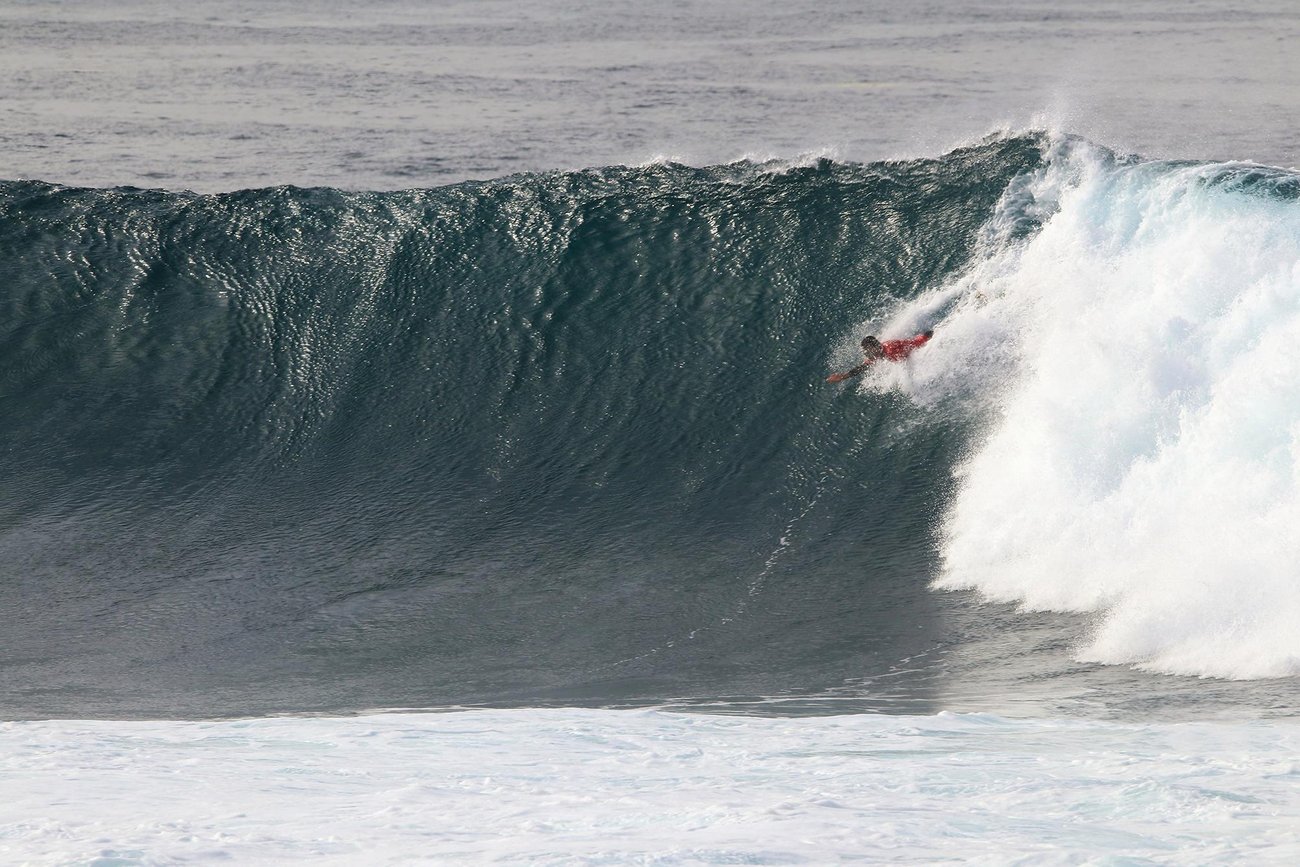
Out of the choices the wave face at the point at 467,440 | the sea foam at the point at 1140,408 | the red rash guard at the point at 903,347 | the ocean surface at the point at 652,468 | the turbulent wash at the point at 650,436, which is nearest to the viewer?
the ocean surface at the point at 652,468

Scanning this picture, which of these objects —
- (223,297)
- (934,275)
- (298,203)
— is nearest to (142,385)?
(223,297)

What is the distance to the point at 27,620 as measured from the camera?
424 inches

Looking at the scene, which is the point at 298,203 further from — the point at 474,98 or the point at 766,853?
the point at 766,853

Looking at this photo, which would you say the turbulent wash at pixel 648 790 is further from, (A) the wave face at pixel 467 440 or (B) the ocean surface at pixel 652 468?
(A) the wave face at pixel 467 440

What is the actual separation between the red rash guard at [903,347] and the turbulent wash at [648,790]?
5.38 metres

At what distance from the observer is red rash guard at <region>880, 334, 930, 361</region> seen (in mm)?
13367

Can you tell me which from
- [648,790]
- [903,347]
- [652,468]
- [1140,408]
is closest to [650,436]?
[652,468]

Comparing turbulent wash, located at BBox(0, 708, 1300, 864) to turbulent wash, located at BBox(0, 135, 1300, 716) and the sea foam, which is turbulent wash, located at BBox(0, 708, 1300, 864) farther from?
the sea foam

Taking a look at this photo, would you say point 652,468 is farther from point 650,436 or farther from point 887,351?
point 887,351

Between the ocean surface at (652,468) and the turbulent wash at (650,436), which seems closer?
the ocean surface at (652,468)

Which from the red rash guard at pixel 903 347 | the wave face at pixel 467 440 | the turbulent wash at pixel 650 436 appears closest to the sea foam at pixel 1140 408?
the turbulent wash at pixel 650 436

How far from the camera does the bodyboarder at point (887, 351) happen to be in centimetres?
1338

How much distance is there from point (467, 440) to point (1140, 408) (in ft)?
19.0

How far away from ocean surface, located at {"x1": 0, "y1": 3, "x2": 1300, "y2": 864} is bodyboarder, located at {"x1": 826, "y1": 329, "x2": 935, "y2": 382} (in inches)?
6.4
